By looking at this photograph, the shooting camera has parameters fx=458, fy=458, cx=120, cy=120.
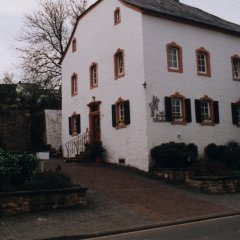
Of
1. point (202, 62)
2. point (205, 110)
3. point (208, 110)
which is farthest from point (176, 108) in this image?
point (202, 62)

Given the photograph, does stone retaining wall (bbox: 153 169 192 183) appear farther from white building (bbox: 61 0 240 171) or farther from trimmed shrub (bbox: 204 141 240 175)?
trimmed shrub (bbox: 204 141 240 175)

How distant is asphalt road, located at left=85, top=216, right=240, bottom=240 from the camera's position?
408 inches

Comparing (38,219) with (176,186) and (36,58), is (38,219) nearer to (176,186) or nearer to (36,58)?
(176,186)

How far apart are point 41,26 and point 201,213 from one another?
2888cm

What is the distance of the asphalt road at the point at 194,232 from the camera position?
10357mm

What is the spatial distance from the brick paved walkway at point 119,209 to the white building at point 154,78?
339 cm

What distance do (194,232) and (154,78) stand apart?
13.2m

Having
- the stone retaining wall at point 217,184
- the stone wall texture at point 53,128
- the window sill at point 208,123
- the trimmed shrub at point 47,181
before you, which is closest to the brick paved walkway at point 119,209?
the stone retaining wall at point 217,184

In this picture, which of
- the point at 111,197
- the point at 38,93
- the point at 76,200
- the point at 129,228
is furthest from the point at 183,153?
the point at 38,93

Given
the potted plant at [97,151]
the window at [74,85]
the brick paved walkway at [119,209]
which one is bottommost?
the brick paved walkway at [119,209]

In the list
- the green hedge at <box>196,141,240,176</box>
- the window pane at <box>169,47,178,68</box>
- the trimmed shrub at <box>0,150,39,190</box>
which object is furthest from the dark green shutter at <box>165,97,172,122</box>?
the trimmed shrub at <box>0,150,39,190</box>

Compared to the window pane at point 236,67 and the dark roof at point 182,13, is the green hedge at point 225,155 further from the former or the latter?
the dark roof at point 182,13

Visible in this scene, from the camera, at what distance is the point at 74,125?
1184 inches

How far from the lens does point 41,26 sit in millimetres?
39594
